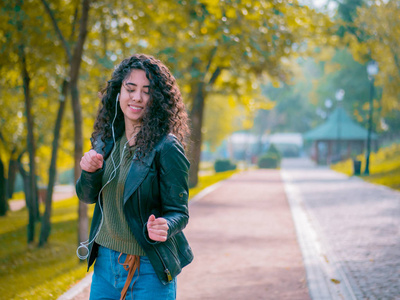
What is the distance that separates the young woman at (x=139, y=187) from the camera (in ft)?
7.66

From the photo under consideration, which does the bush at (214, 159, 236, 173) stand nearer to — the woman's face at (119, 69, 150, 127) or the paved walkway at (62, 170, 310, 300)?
the paved walkway at (62, 170, 310, 300)

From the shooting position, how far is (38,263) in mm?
9438

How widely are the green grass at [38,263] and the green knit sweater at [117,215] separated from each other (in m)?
3.29

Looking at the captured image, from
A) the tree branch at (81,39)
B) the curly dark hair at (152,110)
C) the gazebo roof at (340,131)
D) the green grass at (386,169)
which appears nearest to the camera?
the curly dark hair at (152,110)

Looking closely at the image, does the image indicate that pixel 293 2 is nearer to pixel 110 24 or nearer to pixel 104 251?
pixel 110 24

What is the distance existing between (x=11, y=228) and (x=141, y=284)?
13.2 meters

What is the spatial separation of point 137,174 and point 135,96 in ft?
1.40

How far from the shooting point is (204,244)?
832cm

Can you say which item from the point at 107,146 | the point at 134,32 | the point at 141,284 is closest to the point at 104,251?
the point at 141,284

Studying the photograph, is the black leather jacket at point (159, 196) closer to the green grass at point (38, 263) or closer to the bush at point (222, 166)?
the green grass at point (38, 263)

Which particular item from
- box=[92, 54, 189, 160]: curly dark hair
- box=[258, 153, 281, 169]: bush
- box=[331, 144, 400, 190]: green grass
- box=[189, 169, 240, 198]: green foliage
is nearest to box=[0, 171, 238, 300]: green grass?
box=[92, 54, 189, 160]: curly dark hair

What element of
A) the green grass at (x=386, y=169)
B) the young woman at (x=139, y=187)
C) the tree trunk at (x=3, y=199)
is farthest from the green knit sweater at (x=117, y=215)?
the green grass at (x=386, y=169)

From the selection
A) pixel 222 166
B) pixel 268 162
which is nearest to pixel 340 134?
pixel 268 162

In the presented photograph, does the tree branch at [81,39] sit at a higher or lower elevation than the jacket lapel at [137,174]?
higher
